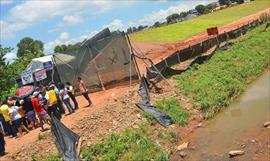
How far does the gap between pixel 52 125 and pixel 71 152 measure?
1.16 metres

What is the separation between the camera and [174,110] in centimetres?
1983

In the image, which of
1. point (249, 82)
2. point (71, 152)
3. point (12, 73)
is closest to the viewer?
point (71, 152)

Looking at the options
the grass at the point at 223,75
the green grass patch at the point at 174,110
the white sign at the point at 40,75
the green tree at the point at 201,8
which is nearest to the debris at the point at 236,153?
the green grass patch at the point at 174,110

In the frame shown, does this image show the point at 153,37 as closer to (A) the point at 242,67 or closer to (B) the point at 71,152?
(A) the point at 242,67

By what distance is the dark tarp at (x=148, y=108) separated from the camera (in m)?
18.7

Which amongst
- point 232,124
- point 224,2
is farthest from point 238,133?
point 224,2

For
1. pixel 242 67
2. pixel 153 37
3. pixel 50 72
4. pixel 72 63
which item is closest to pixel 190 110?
pixel 242 67

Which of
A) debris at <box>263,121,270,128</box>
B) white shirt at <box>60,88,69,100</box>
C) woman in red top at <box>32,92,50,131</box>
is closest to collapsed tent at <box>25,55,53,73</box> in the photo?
white shirt at <box>60,88,69,100</box>

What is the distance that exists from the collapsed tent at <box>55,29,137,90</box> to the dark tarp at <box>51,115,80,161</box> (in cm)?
1015

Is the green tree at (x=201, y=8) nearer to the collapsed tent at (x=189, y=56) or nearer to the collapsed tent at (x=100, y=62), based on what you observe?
the collapsed tent at (x=189, y=56)

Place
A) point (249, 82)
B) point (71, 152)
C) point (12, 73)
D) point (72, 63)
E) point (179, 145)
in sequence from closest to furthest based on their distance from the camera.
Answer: point (71, 152)
point (179, 145)
point (249, 82)
point (72, 63)
point (12, 73)

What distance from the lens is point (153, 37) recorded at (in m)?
71.3

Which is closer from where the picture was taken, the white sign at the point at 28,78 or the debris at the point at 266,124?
the debris at the point at 266,124

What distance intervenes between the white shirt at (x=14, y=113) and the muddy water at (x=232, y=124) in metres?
7.37
